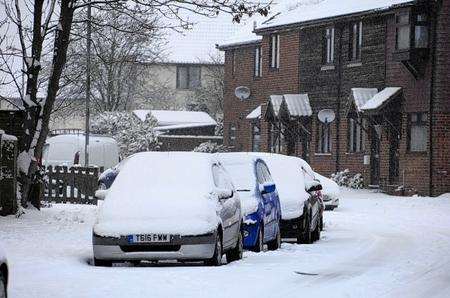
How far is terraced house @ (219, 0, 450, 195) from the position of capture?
135 ft

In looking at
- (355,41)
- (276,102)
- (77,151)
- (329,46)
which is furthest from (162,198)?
(276,102)

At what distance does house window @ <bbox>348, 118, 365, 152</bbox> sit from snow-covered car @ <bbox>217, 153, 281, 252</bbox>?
2658cm

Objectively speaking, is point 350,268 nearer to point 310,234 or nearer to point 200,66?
point 310,234

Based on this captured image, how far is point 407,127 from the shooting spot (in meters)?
42.7

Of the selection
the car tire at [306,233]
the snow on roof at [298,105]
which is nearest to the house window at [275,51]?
the snow on roof at [298,105]

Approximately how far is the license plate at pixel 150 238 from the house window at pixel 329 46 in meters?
34.6

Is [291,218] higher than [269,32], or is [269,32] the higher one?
[269,32]

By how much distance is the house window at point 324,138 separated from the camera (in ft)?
160

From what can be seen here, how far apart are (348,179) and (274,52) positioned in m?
9.68

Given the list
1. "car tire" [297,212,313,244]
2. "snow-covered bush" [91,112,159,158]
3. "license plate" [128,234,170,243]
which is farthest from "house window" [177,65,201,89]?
"license plate" [128,234,170,243]

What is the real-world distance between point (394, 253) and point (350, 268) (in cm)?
317

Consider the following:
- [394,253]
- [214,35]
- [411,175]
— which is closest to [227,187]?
[394,253]

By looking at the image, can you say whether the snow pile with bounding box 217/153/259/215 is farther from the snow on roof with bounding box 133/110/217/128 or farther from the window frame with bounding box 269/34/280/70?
the snow on roof with bounding box 133/110/217/128

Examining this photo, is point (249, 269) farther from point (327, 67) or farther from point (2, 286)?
point (327, 67)
